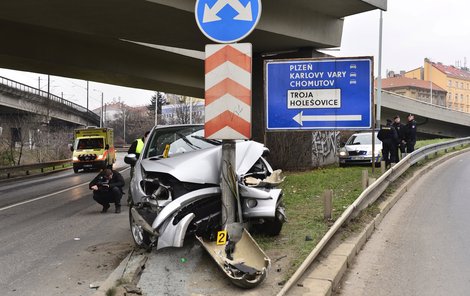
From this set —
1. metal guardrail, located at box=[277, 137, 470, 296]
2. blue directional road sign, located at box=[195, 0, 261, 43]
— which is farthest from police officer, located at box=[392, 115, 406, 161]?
blue directional road sign, located at box=[195, 0, 261, 43]

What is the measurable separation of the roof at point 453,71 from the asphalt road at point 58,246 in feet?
375

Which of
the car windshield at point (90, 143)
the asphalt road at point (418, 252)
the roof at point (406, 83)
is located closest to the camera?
the asphalt road at point (418, 252)

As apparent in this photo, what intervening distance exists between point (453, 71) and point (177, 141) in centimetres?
12503

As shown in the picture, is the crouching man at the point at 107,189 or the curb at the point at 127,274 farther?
the crouching man at the point at 107,189

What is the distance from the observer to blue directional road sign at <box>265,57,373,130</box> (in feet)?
34.9

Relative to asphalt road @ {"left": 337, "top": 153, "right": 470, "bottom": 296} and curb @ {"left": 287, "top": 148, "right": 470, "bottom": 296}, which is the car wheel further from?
asphalt road @ {"left": 337, "top": 153, "right": 470, "bottom": 296}

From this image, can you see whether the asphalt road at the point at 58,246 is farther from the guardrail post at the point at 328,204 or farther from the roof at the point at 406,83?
the roof at the point at 406,83

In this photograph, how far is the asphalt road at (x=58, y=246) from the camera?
5.58 m

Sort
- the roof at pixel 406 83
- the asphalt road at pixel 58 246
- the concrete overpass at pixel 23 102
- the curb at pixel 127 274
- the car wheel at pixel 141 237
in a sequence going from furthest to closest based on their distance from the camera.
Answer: the roof at pixel 406 83, the concrete overpass at pixel 23 102, the car wheel at pixel 141 237, the asphalt road at pixel 58 246, the curb at pixel 127 274

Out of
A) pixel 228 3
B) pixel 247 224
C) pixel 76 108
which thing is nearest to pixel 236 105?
pixel 228 3

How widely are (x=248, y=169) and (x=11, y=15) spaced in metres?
10.5

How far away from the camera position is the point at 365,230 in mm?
7016

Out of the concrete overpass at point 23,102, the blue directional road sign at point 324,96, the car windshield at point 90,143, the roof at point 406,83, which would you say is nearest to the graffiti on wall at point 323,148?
the blue directional road sign at point 324,96

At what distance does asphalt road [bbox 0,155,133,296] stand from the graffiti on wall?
837 cm
